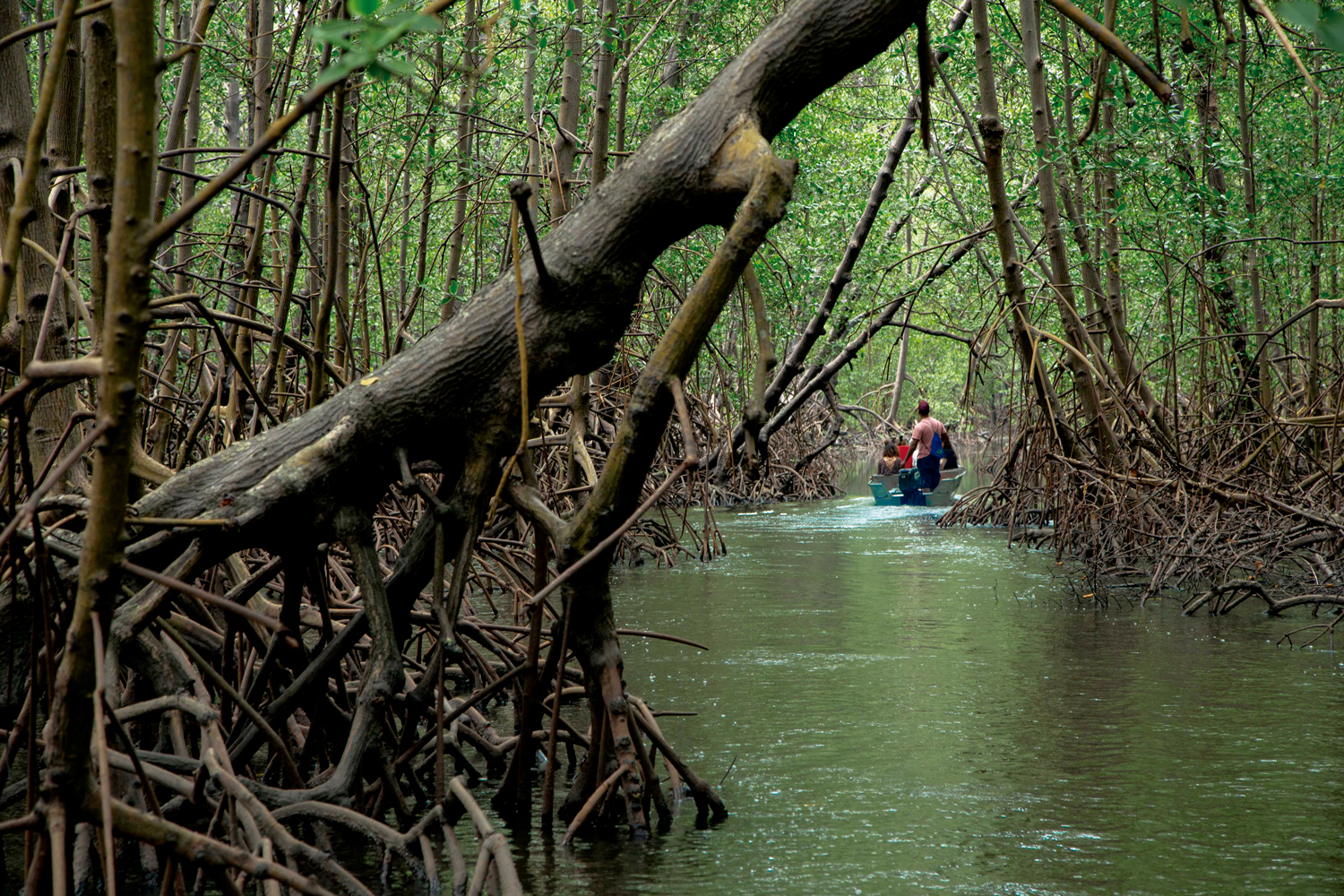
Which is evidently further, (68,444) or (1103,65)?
(68,444)

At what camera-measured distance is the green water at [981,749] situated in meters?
3.37

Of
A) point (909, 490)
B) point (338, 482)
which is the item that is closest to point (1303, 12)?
point (338, 482)

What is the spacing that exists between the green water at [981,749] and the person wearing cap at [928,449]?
28.3 ft

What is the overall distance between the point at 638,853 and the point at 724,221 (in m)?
1.65

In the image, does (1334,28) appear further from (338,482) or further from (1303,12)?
(338,482)

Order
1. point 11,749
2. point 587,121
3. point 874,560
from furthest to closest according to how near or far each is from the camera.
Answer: point 587,121 → point 874,560 → point 11,749

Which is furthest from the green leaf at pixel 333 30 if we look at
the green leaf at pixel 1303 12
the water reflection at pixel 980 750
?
the water reflection at pixel 980 750

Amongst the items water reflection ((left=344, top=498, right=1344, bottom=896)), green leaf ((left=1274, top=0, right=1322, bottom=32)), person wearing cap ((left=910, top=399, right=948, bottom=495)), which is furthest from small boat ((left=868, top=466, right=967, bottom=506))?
green leaf ((left=1274, top=0, right=1322, bottom=32))

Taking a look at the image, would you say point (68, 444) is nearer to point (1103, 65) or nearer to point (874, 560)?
point (1103, 65)

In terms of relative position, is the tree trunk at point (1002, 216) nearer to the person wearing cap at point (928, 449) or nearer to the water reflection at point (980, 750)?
the water reflection at point (980, 750)

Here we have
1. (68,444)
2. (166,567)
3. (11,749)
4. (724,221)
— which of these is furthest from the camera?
(68,444)

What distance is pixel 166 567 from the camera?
10.2 feet

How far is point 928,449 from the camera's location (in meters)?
17.4

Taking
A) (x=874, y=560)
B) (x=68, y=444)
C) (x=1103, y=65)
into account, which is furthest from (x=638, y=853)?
(x=874, y=560)
